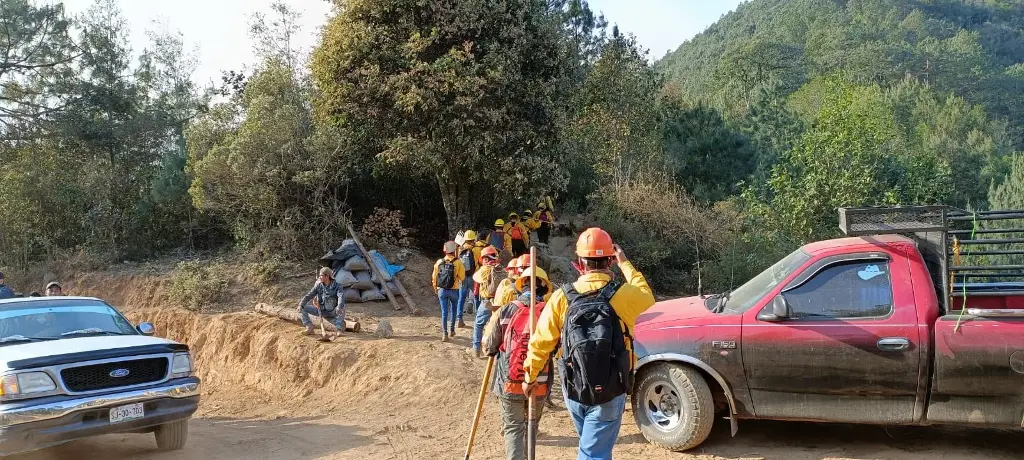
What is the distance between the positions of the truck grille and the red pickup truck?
177 inches

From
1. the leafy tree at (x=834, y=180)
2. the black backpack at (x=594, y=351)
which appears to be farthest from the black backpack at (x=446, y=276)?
the black backpack at (x=594, y=351)

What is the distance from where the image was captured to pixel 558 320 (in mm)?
4453

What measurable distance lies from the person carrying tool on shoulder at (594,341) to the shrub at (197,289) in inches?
470

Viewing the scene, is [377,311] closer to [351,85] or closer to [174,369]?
[351,85]

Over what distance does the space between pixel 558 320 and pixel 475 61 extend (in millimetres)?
11083

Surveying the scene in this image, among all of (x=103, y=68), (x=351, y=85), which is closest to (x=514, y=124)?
(x=351, y=85)

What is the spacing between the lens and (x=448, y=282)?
449 inches

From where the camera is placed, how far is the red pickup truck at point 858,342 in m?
5.75

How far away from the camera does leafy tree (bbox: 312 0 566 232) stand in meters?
14.5

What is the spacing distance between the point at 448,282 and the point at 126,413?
560 centimetres

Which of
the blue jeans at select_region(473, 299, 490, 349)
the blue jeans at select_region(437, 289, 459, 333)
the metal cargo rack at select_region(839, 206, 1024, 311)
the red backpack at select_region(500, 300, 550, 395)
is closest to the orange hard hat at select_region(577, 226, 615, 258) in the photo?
the red backpack at select_region(500, 300, 550, 395)

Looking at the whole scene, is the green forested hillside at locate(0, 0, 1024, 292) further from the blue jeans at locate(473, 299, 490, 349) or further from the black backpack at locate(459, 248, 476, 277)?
the blue jeans at locate(473, 299, 490, 349)

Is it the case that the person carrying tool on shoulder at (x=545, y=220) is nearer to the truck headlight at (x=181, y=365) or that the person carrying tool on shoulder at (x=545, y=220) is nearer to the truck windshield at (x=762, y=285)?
the truck windshield at (x=762, y=285)

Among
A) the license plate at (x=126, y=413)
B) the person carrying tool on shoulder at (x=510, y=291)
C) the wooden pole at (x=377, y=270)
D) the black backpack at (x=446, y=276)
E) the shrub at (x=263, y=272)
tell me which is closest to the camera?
the license plate at (x=126, y=413)
